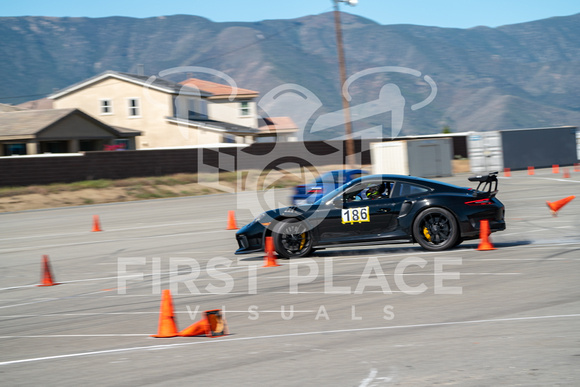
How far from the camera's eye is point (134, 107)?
2061 inches

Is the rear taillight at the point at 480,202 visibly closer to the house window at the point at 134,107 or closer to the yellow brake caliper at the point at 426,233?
the yellow brake caliper at the point at 426,233

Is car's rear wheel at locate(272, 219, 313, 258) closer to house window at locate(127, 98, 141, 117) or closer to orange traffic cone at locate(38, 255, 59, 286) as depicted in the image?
orange traffic cone at locate(38, 255, 59, 286)

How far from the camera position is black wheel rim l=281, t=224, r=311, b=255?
11672 millimetres

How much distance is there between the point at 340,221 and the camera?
11.4 meters

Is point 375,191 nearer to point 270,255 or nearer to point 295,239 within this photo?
point 295,239

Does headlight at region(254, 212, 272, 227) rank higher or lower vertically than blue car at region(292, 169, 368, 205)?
lower

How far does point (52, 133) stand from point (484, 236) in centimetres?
3608

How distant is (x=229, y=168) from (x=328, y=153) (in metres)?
7.58

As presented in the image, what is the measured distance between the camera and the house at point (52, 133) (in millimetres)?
40656

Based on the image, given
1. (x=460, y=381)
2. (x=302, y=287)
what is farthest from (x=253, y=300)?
(x=460, y=381)

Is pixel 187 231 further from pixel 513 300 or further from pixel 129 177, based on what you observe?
pixel 129 177

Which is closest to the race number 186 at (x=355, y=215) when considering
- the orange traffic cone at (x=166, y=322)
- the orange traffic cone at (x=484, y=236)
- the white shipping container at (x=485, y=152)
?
→ the orange traffic cone at (x=484, y=236)

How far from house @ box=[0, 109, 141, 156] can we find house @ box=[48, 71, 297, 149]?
11.3 ft

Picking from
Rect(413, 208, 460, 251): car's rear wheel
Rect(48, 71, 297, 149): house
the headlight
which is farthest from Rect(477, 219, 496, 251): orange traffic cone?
Rect(48, 71, 297, 149): house
